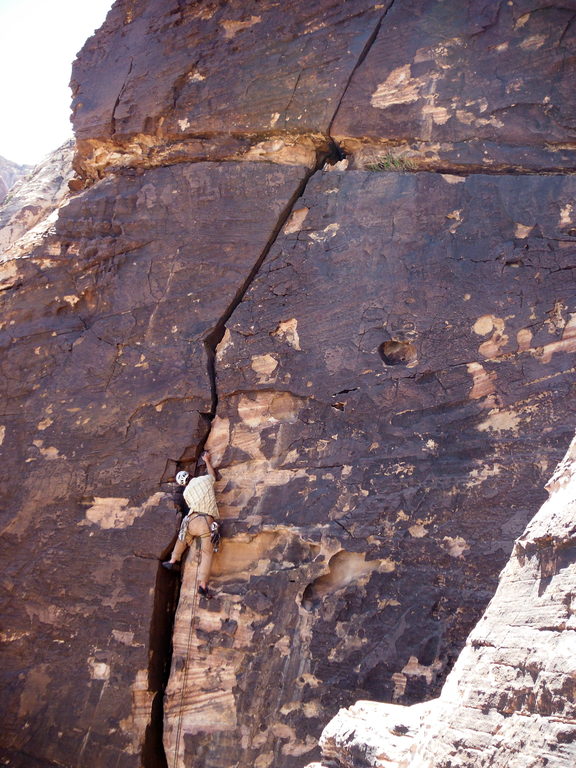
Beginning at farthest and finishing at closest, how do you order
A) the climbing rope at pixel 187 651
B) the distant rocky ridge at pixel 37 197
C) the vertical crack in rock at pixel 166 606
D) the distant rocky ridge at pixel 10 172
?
1. the distant rocky ridge at pixel 10 172
2. the distant rocky ridge at pixel 37 197
3. the vertical crack in rock at pixel 166 606
4. the climbing rope at pixel 187 651

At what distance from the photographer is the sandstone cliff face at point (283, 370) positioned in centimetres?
482

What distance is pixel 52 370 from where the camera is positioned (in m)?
6.33

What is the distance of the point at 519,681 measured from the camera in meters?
2.21

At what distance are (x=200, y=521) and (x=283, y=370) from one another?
1198mm

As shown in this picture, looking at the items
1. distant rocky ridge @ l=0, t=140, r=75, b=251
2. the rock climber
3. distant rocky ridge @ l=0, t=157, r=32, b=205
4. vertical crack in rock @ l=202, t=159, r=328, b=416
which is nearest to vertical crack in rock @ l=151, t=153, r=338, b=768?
vertical crack in rock @ l=202, t=159, r=328, b=416

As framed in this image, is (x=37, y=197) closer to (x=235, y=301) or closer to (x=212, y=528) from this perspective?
(x=235, y=301)

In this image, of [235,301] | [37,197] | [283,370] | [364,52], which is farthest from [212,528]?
[37,197]

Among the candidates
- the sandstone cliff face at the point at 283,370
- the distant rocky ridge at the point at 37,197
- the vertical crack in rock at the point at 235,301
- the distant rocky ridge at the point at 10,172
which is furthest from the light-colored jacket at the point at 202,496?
the distant rocky ridge at the point at 10,172

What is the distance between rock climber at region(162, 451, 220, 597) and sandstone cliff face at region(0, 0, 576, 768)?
0.10 m

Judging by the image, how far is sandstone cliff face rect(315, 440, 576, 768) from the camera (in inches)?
80.7

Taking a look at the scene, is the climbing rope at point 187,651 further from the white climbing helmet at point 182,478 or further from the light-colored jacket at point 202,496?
the white climbing helmet at point 182,478

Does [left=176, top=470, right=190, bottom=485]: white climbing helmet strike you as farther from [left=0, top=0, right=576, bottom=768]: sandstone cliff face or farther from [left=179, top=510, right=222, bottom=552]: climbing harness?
[left=179, top=510, right=222, bottom=552]: climbing harness

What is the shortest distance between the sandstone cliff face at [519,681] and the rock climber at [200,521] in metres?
2.74

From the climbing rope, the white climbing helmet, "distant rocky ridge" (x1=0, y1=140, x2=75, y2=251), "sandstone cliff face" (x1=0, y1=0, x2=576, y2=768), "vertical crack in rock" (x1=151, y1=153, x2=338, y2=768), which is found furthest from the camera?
"distant rocky ridge" (x1=0, y1=140, x2=75, y2=251)
